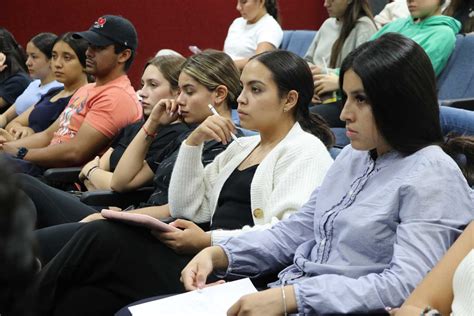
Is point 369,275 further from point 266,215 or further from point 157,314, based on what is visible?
point 266,215

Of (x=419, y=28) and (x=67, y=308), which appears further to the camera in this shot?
(x=419, y=28)

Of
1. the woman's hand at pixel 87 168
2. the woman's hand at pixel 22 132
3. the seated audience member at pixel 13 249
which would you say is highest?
the seated audience member at pixel 13 249

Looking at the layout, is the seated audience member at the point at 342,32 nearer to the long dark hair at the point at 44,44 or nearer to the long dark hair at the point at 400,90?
the long dark hair at the point at 44,44

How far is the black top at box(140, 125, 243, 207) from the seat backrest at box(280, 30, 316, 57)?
6.39 feet

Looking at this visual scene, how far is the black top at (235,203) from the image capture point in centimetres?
226

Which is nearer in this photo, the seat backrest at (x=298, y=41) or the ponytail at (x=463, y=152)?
the ponytail at (x=463, y=152)

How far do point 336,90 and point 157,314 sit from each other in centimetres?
211

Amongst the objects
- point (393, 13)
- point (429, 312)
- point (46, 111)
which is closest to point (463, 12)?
point (393, 13)

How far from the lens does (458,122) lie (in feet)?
6.93

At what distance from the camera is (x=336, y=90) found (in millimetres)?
3613

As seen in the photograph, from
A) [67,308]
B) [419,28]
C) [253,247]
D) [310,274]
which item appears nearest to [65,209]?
[67,308]

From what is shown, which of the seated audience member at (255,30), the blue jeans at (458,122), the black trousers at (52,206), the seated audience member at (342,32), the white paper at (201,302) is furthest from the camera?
the seated audience member at (255,30)

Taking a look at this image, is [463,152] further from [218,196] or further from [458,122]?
[218,196]

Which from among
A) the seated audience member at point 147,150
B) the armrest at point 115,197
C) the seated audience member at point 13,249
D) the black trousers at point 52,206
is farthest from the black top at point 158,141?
the seated audience member at point 13,249
